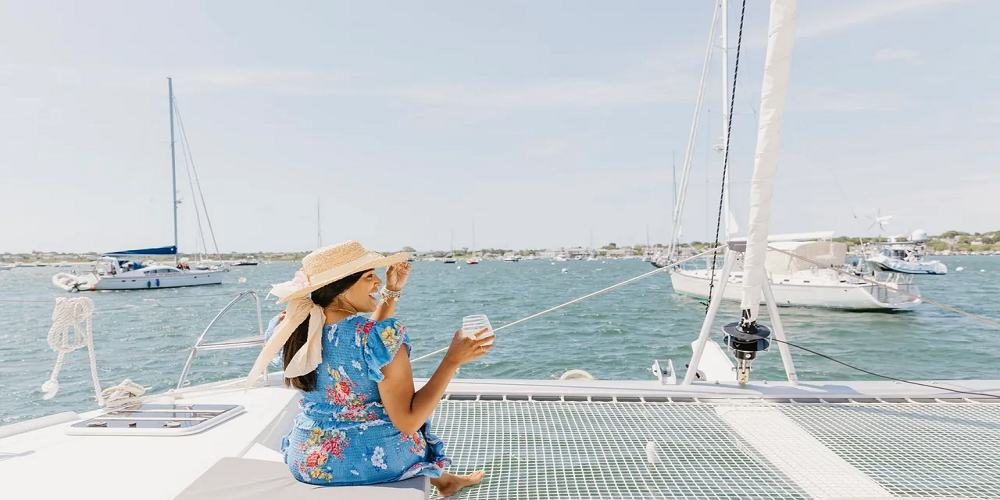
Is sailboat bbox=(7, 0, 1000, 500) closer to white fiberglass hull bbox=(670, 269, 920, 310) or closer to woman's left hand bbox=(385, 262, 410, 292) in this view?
woman's left hand bbox=(385, 262, 410, 292)

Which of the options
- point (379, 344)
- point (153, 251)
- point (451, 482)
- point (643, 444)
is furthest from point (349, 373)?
point (153, 251)

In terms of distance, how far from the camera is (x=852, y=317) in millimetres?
16109

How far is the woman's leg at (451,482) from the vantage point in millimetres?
2053

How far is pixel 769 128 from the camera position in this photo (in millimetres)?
2674

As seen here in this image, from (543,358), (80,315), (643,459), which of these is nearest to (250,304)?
(543,358)

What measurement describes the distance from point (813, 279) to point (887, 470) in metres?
18.5

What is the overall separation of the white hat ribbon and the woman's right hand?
15.0 inches

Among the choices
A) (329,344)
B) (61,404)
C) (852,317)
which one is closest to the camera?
(329,344)

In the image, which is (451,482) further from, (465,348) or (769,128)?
(769,128)

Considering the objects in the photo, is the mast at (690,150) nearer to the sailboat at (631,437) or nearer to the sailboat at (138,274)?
the sailboat at (631,437)

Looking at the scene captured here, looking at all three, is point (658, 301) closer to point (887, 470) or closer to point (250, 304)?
point (250, 304)

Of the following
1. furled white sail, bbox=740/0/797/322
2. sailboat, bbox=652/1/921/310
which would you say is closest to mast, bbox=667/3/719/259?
sailboat, bbox=652/1/921/310

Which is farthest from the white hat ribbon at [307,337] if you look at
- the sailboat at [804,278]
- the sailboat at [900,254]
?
the sailboat at [900,254]

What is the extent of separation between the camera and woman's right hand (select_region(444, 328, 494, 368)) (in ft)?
5.02
